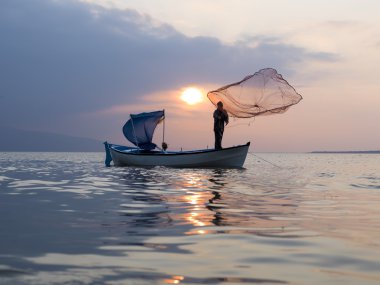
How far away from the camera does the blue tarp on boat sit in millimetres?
35312

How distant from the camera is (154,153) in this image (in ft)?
104

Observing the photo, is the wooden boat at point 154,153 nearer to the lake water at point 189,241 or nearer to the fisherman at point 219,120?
the fisherman at point 219,120

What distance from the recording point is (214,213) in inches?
397

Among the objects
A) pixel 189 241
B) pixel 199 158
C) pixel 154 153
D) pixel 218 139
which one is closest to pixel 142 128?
pixel 154 153

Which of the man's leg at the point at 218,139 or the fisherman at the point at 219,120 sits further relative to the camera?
the man's leg at the point at 218,139

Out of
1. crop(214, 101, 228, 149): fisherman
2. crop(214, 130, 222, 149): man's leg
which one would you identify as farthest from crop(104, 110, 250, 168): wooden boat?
crop(214, 101, 228, 149): fisherman

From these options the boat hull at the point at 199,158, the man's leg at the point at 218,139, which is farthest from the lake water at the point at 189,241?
the boat hull at the point at 199,158

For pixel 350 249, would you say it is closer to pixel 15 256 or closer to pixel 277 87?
pixel 15 256

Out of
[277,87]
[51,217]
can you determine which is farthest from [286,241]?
[277,87]

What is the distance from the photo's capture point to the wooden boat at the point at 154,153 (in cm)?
3022

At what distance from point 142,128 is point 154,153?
14.2 feet

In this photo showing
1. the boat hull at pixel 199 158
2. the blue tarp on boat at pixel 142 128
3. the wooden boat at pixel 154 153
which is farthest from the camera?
the blue tarp on boat at pixel 142 128

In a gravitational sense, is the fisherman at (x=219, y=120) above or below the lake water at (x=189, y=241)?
above

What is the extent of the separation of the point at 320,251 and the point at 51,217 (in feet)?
17.7
